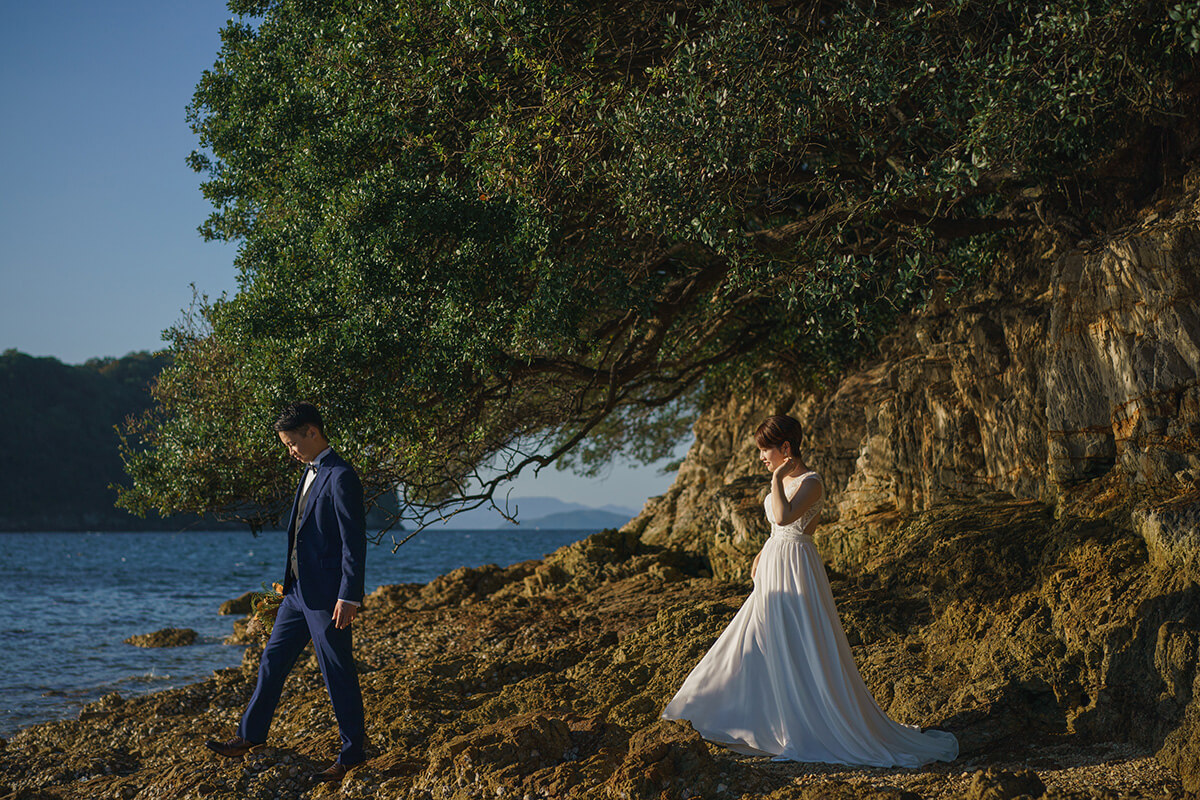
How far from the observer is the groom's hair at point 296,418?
20.6 ft

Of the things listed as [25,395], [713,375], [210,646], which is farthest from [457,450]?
[25,395]

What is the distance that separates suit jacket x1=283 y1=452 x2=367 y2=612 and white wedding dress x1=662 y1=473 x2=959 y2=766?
8.38 ft

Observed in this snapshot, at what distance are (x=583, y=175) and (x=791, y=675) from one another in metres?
5.79

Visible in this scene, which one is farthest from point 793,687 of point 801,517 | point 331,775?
point 331,775

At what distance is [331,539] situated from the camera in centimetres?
625

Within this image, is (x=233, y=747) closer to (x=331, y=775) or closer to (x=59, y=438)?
(x=331, y=775)

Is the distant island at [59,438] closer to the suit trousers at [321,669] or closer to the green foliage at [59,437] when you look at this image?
the green foliage at [59,437]

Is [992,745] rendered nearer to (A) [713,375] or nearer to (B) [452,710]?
(B) [452,710]

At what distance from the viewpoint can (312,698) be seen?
30.1ft

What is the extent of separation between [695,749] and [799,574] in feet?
4.90

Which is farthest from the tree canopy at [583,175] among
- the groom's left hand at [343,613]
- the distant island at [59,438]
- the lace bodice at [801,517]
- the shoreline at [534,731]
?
the distant island at [59,438]

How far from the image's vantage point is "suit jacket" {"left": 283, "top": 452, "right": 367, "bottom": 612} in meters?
6.08

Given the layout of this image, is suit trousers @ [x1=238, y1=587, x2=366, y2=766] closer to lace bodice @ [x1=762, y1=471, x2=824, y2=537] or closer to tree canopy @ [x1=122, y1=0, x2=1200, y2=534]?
lace bodice @ [x1=762, y1=471, x2=824, y2=537]

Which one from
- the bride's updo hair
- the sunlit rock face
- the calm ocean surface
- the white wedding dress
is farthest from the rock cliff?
the calm ocean surface
